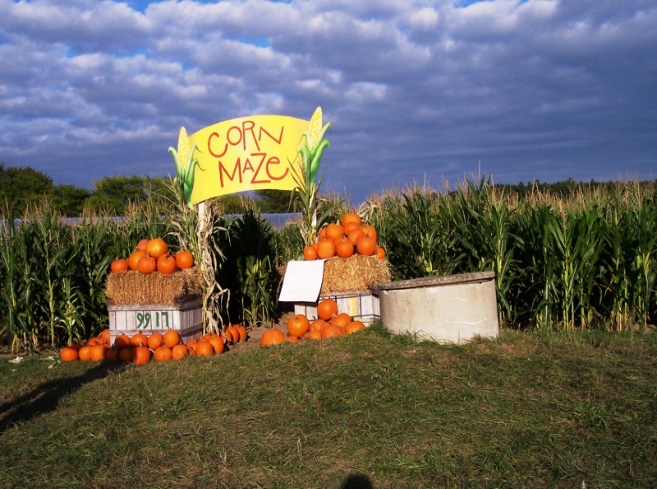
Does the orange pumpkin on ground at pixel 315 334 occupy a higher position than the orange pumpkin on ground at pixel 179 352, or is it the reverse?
the orange pumpkin on ground at pixel 315 334

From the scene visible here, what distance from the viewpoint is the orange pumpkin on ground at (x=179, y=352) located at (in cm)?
835

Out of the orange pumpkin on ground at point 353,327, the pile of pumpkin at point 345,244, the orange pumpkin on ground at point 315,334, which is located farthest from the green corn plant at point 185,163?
the orange pumpkin on ground at point 353,327

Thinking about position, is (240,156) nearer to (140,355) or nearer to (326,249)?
(326,249)

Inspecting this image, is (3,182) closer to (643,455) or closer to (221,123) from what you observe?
(221,123)

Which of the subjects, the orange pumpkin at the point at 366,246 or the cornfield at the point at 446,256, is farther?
the orange pumpkin at the point at 366,246

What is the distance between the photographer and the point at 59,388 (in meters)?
7.22

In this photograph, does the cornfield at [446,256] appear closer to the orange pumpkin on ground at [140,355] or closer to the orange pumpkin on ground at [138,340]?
the orange pumpkin on ground at [138,340]

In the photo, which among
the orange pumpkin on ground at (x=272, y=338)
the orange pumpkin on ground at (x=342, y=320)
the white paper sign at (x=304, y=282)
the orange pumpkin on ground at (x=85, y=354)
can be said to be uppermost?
the white paper sign at (x=304, y=282)

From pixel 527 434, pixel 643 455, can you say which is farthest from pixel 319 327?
pixel 643 455

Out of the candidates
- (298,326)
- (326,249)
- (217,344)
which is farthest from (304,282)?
(217,344)

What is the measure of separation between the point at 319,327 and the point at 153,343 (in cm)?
236

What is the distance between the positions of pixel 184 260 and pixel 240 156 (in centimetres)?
183

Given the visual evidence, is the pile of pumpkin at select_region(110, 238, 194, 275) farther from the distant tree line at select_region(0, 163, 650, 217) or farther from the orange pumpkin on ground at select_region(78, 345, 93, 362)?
the distant tree line at select_region(0, 163, 650, 217)

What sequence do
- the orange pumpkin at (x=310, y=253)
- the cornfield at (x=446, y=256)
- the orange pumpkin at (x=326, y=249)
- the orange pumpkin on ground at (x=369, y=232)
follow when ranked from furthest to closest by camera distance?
the orange pumpkin on ground at (x=369, y=232), the orange pumpkin at (x=310, y=253), the orange pumpkin at (x=326, y=249), the cornfield at (x=446, y=256)
